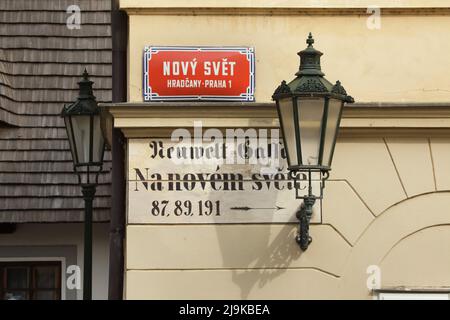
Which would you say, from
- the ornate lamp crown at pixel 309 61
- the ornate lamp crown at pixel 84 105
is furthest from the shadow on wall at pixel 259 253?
the ornate lamp crown at pixel 84 105

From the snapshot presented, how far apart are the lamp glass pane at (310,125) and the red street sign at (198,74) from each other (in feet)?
2.40

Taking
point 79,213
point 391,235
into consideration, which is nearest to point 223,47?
point 391,235

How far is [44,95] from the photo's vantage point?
12.9 meters

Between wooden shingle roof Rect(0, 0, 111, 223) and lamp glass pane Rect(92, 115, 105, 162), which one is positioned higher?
wooden shingle roof Rect(0, 0, 111, 223)

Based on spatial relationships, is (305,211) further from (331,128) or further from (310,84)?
(310,84)

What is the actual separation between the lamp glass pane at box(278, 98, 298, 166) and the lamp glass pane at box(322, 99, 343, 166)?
0.20 meters

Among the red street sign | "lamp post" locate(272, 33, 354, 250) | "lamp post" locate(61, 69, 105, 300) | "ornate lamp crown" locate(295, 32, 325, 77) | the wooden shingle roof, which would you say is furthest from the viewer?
the wooden shingle roof

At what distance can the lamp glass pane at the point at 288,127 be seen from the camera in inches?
338

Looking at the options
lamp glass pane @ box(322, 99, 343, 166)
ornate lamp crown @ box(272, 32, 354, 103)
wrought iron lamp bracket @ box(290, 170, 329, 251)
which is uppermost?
ornate lamp crown @ box(272, 32, 354, 103)

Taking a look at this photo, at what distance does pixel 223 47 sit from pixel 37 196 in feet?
12.8

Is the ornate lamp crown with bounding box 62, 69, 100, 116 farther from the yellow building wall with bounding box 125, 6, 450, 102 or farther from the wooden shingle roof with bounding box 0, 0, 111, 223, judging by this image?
the wooden shingle roof with bounding box 0, 0, 111, 223

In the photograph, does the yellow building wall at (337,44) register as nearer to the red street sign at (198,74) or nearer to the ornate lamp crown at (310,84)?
the red street sign at (198,74)

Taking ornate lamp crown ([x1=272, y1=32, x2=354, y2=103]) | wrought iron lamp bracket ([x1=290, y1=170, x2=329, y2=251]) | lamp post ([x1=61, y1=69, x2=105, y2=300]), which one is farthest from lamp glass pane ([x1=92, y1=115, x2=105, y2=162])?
ornate lamp crown ([x1=272, y1=32, x2=354, y2=103])

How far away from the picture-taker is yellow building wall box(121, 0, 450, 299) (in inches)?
358
